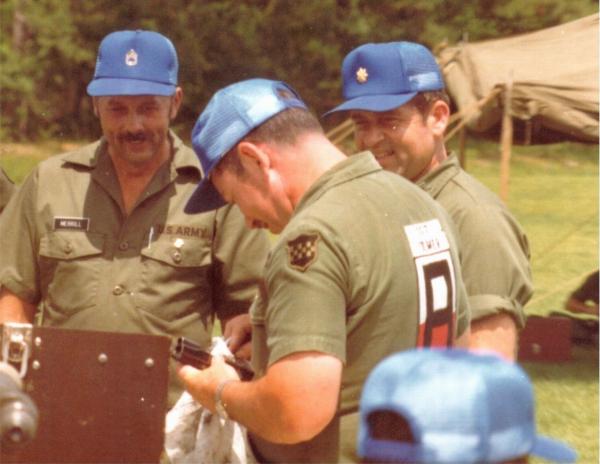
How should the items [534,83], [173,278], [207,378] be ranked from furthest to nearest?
1. [534,83]
2. [173,278]
3. [207,378]

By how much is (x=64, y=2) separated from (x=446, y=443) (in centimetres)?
3006

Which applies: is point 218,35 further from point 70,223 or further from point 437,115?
point 437,115

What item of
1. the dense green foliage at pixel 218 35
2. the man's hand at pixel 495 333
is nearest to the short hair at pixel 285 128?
the man's hand at pixel 495 333

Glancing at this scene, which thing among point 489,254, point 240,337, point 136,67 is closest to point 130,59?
point 136,67

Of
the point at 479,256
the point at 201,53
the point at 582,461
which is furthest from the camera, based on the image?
the point at 201,53

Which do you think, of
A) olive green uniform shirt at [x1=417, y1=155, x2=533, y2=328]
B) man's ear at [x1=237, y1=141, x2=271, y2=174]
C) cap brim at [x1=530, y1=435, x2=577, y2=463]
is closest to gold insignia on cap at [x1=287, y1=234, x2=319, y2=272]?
man's ear at [x1=237, y1=141, x2=271, y2=174]

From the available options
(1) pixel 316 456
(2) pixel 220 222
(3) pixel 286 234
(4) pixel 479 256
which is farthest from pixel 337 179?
(2) pixel 220 222

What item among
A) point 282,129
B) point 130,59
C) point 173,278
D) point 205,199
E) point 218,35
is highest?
point 282,129

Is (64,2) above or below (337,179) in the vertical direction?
below

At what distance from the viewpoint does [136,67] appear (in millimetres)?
4453

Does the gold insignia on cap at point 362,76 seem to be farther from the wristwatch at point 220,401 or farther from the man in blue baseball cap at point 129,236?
the wristwatch at point 220,401

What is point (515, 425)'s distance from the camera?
5.12ft

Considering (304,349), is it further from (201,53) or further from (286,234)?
(201,53)

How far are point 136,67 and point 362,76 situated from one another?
33.4 inches
